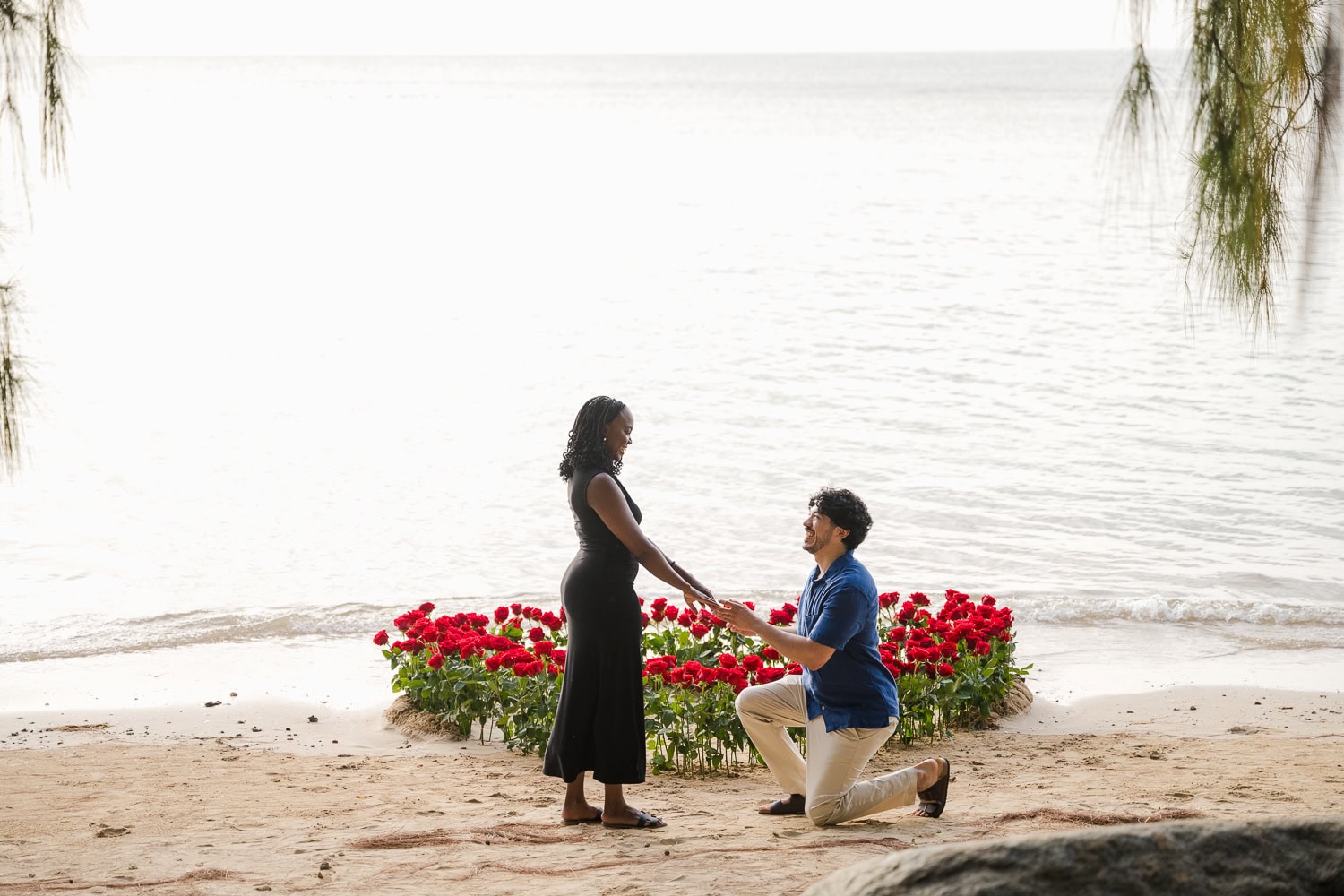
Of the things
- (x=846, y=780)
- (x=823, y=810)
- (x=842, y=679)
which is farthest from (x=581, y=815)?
(x=842, y=679)

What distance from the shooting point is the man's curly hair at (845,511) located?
5.46 meters

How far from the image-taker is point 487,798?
6082mm

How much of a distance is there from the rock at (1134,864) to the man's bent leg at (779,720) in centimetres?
260

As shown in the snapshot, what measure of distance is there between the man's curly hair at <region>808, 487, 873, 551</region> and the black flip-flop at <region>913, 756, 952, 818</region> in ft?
3.39

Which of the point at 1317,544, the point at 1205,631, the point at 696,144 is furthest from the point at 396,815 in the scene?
the point at 696,144

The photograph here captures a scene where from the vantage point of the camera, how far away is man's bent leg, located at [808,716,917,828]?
17.7ft

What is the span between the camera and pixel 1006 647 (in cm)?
784

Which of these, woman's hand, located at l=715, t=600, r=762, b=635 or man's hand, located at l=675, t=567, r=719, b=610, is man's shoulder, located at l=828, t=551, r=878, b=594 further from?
man's hand, located at l=675, t=567, r=719, b=610

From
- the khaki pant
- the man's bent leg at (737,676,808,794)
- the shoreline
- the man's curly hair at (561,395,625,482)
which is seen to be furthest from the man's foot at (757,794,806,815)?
the shoreline

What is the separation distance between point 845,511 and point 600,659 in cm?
122

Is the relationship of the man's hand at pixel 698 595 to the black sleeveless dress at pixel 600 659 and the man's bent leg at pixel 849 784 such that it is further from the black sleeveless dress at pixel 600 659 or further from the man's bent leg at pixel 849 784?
the man's bent leg at pixel 849 784

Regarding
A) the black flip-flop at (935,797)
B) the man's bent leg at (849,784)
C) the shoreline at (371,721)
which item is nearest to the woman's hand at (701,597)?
the man's bent leg at (849,784)

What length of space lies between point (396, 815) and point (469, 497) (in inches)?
395

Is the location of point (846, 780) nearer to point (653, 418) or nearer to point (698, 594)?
point (698, 594)
